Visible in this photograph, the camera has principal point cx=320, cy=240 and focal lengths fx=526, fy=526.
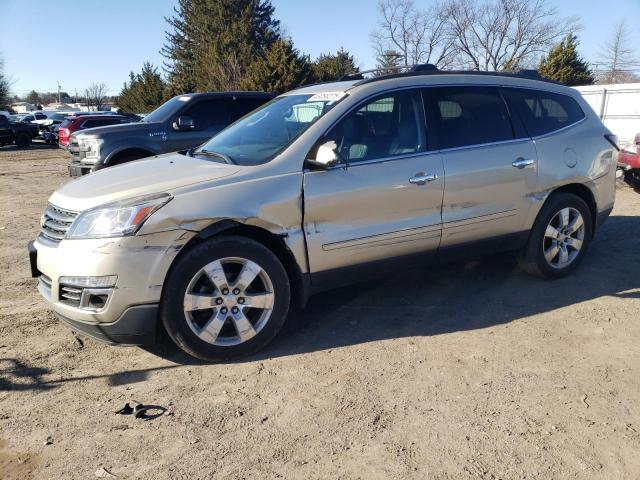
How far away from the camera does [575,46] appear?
30938 millimetres

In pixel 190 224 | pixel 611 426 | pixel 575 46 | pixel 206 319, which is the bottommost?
pixel 611 426

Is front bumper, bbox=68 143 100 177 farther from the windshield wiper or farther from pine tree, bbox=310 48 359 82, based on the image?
pine tree, bbox=310 48 359 82

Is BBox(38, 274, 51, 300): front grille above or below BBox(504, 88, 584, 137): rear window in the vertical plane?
below

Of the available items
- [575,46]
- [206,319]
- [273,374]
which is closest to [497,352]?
[273,374]

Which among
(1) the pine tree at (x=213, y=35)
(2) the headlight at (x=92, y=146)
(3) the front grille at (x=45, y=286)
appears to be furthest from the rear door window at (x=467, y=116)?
(1) the pine tree at (x=213, y=35)

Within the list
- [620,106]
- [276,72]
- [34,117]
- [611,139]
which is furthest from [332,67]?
[611,139]

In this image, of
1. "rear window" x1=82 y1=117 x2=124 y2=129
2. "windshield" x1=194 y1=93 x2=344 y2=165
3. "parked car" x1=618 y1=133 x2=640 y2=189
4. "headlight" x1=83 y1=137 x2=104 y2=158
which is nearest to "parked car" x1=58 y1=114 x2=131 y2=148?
"rear window" x1=82 y1=117 x2=124 y2=129

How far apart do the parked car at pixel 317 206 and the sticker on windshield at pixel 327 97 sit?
3cm

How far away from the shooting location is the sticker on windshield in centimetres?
390

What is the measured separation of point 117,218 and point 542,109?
371 centimetres

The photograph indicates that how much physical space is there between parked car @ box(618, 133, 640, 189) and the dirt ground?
16.1ft

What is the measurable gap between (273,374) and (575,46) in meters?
33.9

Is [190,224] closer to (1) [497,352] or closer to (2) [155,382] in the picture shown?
(2) [155,382]

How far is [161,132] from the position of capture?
8.77 m
